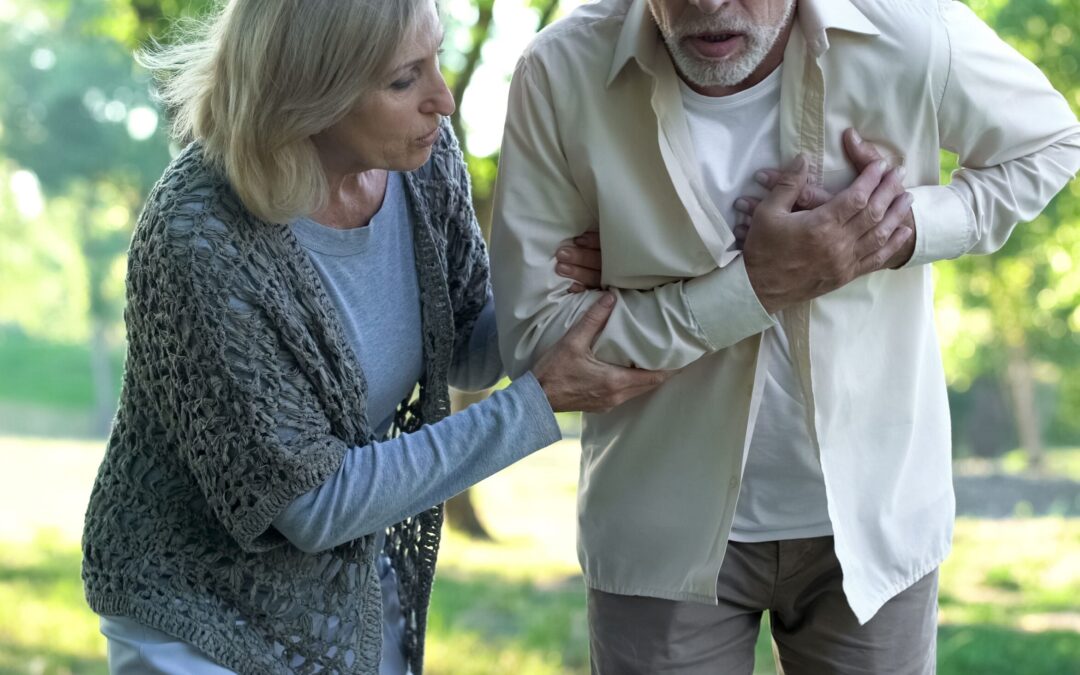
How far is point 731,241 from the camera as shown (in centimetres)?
197

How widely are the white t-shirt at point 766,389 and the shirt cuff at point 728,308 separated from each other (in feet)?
0.21

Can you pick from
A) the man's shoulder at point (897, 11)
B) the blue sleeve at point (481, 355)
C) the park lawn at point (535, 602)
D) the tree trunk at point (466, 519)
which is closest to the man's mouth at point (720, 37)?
the man's shoulder at point (897, 11)

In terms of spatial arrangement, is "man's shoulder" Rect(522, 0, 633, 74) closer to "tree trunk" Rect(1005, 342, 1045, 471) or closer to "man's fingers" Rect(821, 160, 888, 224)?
"man's fingers" Rect(821, 160, 888, 224)

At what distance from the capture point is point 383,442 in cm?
203

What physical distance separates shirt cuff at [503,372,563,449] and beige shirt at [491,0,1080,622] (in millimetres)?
107

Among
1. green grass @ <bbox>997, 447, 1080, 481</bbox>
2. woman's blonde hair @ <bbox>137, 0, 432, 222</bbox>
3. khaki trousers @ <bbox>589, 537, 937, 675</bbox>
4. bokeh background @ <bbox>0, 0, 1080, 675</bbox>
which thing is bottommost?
green grass @ <bbox>997, 447, 1080, 481</bbox>

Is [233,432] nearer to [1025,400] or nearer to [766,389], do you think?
[766,389]

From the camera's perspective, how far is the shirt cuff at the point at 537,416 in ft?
6.54

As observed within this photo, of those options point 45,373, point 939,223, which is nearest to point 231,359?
point 939,223

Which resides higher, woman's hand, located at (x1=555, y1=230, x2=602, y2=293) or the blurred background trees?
woman's hand, located at (x1=555, y1=230, x2=602, y2=293)

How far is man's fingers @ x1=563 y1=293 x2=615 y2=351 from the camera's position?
2004mm

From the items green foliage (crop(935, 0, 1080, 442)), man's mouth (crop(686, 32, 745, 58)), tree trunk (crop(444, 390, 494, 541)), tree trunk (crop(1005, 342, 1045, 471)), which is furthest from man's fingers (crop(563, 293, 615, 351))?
tree trunk (crop(1005, 342, 1045, 471))

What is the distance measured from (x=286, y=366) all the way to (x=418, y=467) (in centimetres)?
27

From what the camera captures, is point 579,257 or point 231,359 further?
point 579,257
